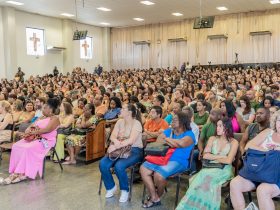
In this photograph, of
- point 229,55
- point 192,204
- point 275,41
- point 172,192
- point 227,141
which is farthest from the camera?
point 229,55

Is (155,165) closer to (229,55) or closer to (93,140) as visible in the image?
(93,140)

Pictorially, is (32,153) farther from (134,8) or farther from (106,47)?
(106,47)

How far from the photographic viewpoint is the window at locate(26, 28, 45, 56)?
20703 mm

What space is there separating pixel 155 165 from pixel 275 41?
19.1m

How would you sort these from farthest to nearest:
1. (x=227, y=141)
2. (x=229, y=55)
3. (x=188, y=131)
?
(x=229, y=55), (x=188, y=131), (x=227, y=141)

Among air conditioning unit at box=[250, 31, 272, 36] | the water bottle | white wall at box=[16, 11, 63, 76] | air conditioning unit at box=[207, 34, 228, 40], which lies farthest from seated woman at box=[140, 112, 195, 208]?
air conditioning unit at box=[207, 34, 228, 40]

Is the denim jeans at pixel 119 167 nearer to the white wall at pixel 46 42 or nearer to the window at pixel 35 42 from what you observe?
the white wall at pixel 46 42

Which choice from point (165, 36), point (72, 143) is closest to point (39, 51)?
point (165, 36)

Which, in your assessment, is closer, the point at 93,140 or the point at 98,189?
the point at 98,189

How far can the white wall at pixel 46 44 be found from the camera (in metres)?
18.6

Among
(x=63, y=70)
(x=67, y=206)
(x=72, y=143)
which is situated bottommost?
(x=67, y=206)

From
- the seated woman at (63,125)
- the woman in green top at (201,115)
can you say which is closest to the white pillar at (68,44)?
the seated woman at (63,125)

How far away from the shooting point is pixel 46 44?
21.8 meters

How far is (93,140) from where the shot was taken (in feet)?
19.7
